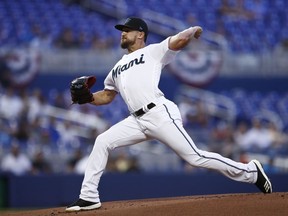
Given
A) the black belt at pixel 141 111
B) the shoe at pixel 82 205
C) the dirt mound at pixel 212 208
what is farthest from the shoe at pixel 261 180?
the shoe at pixel 82 205

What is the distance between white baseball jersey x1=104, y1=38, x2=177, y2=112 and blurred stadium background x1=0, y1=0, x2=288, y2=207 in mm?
5357

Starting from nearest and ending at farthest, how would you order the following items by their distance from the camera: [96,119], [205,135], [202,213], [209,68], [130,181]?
[202,213] → [130,181] → [205,135] → [96,119] → [209,68]

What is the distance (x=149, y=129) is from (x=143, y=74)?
1.60ft

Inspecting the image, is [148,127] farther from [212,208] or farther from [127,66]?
[212,208]

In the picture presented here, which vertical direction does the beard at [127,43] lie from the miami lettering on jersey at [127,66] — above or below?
above

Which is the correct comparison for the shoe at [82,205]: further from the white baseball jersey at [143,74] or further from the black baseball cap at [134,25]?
the black baseball cap at [134,25]

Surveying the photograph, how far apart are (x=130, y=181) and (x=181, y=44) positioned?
5703 millimetres

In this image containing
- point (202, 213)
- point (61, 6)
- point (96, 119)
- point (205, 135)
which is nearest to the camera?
point (202, 213)

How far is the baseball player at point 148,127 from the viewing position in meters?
6.19

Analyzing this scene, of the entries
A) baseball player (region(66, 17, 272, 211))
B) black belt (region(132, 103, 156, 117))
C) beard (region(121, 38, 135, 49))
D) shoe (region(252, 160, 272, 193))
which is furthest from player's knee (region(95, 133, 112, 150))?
shoe (region(252, 160, 272, 193))

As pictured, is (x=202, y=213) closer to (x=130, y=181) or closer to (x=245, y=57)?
(x=130, y=181)

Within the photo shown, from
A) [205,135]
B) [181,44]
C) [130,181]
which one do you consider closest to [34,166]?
[130,181]

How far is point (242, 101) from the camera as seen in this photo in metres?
15.1

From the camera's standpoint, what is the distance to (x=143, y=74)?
6.30 metres
